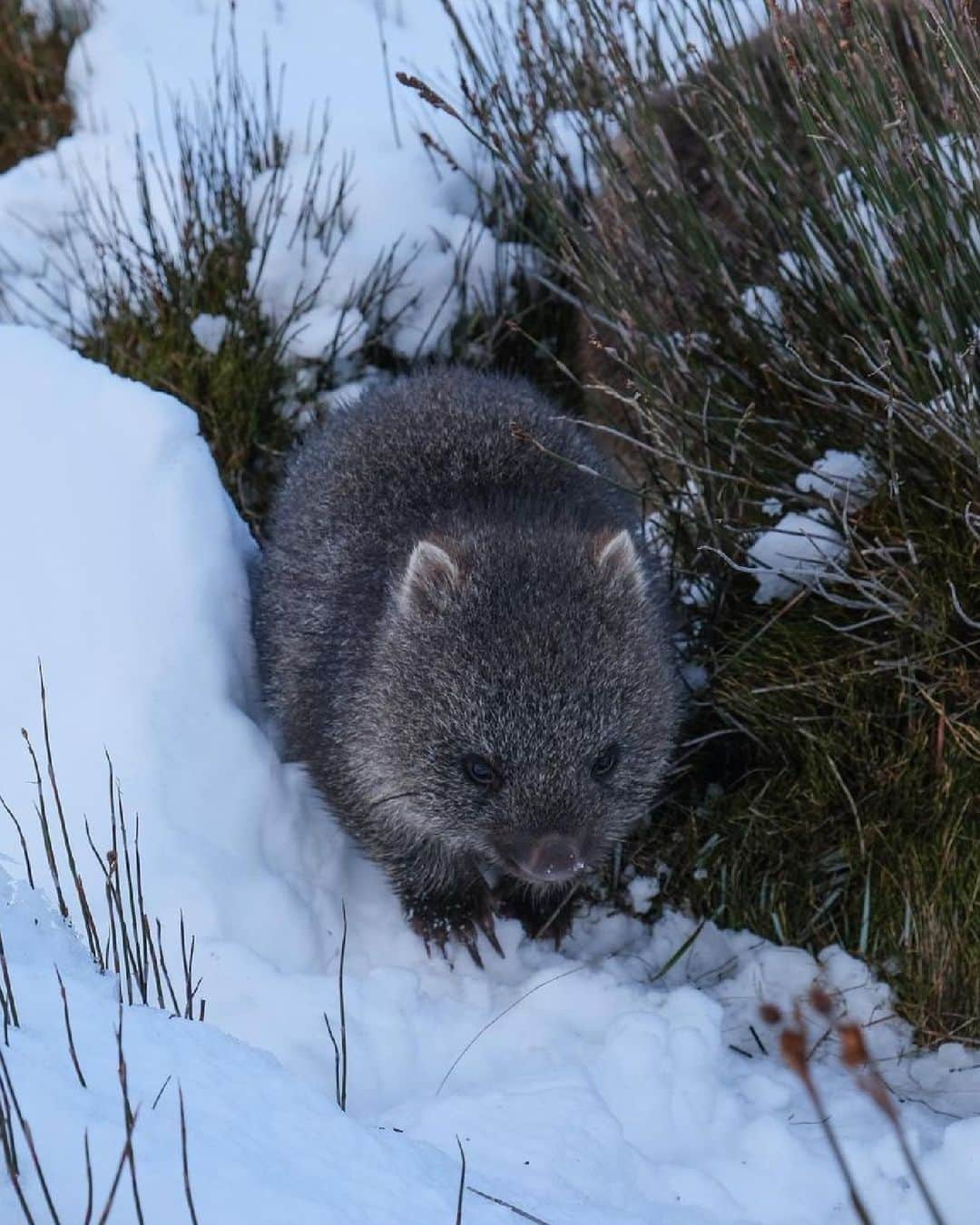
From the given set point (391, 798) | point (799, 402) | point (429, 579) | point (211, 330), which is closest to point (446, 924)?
point (391, 798)

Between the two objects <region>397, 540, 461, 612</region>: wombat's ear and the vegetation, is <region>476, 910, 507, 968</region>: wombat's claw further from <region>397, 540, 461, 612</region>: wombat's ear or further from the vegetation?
<region>397, 540, 461, 612</region>: wombat's ear

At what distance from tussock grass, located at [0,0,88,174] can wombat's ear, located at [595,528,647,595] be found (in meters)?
4.24

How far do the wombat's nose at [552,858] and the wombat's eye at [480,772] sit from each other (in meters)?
0.20

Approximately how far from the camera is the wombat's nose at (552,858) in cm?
385

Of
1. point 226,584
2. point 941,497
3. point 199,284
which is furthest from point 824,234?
point 199,284

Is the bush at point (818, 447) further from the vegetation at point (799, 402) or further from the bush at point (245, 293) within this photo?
the bush at point (245, 293)

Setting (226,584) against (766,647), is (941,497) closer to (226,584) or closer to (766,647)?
(766,647)

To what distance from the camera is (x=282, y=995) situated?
3789 mm

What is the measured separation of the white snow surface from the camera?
266cm

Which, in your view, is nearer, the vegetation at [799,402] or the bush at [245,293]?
the vegetation at [799,402]

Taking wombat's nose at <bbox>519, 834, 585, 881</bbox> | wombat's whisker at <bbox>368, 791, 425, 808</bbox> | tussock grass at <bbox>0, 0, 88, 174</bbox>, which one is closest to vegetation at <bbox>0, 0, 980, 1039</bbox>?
wombat's nose at <bbox>519, 834, 585, 881</bbox>

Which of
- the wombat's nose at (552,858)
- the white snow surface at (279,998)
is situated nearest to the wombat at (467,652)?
the wombat's nose at (552,858)

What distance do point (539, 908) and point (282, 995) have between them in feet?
3.45

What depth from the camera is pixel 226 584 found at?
15.9ft
